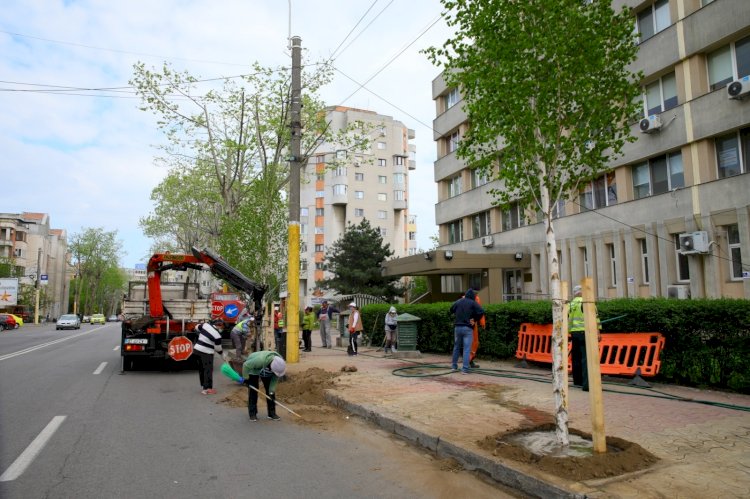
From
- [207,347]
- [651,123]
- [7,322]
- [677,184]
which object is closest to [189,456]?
[207,347]

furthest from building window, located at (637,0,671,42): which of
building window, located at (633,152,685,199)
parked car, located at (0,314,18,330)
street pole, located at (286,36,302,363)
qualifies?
parked car, located at (0,314,18,330)

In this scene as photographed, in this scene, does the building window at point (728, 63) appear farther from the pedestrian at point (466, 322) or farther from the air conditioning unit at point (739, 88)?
the pedestrian at point (466, 322)

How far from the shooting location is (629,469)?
15.6 feet

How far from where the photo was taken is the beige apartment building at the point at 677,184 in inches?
643

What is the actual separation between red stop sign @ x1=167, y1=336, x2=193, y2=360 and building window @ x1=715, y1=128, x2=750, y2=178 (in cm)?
1673

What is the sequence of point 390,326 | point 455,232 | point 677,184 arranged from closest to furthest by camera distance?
point 390,326 → point 677,184 → point 455,232

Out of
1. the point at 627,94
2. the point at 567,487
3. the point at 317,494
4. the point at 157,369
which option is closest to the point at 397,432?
the point at 317,494

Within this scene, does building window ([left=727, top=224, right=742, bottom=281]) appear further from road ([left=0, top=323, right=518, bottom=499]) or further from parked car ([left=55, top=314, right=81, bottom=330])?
parked car ([left=55, top=314, right=81, bottom=330])

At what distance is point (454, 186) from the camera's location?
33844 millimetres

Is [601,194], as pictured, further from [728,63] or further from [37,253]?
[37,253]

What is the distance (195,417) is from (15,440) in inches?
91.1

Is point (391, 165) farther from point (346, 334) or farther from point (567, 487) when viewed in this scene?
point (567, 487)

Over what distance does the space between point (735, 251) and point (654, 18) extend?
29.6ft

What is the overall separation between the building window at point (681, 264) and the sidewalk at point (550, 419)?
971cm
